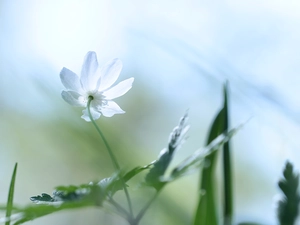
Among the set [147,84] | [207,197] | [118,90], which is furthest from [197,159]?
[147,84]

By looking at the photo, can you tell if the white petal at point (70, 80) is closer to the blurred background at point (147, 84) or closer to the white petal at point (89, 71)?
the white petal at point (89, 71)

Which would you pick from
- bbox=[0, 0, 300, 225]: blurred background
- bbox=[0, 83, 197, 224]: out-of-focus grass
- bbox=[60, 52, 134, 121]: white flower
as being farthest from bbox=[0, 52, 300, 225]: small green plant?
bbox=[0, 83, 197, 224]: out-of-focus grass

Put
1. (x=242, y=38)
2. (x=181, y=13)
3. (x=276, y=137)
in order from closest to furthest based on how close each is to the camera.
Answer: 1. (x=276, y=137)
2. (x=242, y=38)
3. (x=181, y=13)

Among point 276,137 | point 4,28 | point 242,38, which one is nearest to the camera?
point 276,137

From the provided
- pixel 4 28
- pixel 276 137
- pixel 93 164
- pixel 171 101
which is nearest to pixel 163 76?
pixel 171 101

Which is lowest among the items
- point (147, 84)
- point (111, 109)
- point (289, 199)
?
point (289, 199)

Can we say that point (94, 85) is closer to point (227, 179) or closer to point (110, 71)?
point (110, 71)

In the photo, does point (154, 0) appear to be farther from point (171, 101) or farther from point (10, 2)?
point (10, 2)

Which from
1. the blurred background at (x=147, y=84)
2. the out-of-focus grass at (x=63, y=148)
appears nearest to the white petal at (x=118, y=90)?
the blurred background at (x=147, y=84)
